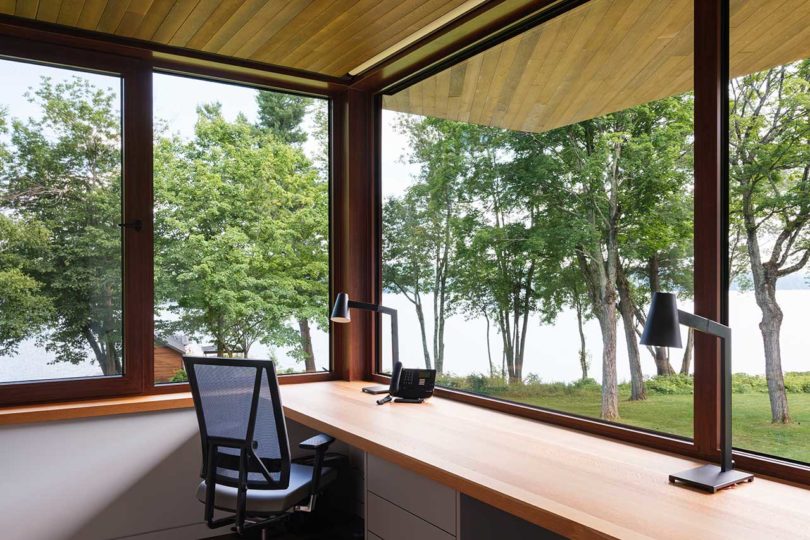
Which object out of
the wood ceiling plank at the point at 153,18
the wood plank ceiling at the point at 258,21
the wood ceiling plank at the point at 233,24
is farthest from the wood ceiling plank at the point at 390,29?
the wood ceiling plank at the point at 153,18

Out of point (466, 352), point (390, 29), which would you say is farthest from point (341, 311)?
point (390, 29)

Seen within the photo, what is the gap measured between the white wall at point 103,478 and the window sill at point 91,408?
0.19 ft

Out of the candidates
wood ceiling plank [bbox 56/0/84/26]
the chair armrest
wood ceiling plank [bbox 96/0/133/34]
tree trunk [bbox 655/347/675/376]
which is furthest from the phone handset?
wood ceiling plank [bbox 56/0/84/26]

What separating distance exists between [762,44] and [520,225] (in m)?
2.20

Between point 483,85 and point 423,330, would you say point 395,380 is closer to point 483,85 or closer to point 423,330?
point 423,330

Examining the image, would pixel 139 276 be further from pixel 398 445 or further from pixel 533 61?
pixel 533 61

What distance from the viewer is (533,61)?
303 cm

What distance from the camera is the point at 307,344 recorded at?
3.82 m

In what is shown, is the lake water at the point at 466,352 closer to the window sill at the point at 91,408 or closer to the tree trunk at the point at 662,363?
the tree trunk at the point at 662,363

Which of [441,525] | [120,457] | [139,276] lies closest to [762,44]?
[441,525]

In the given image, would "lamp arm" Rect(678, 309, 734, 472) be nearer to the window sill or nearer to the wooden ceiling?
the wooden ceiling

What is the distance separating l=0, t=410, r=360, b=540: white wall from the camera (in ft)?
9.12

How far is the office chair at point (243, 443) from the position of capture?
2.36m

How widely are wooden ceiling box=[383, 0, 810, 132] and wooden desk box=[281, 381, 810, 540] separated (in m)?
1.43
